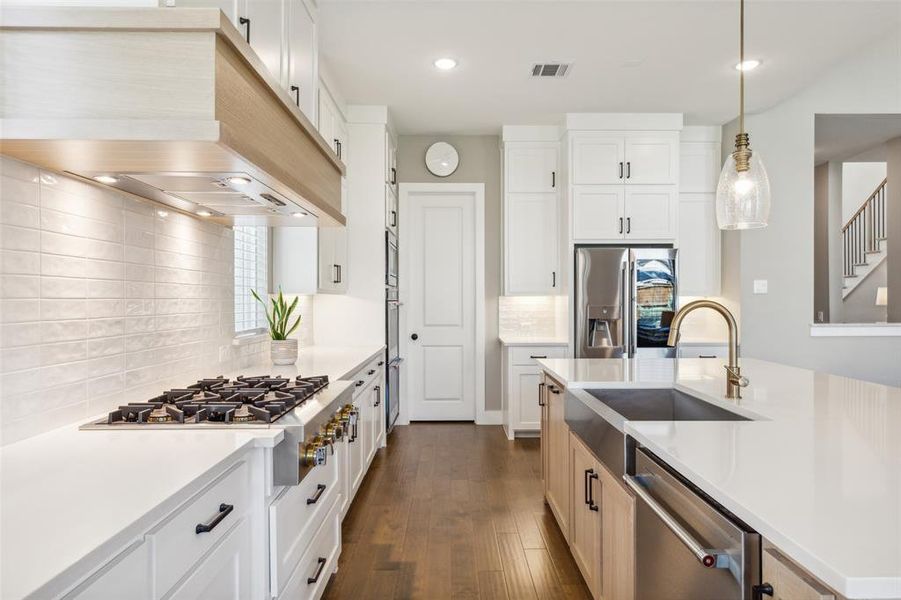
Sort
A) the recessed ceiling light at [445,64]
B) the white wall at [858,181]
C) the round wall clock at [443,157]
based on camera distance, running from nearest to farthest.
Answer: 1. the recessed ceiling light at [445,64]
2. the round wall clock at [443,157]
3. the white wall at [858,181]

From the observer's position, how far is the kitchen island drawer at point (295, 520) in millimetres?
1499

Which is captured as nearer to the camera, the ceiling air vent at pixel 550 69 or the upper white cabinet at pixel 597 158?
the ceiling air vent at pixel 550 69

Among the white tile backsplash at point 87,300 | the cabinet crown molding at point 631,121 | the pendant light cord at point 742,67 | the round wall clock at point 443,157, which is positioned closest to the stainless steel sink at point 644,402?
the pendant light cord at point 742,67

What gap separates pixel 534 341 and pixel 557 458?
200 centimetres

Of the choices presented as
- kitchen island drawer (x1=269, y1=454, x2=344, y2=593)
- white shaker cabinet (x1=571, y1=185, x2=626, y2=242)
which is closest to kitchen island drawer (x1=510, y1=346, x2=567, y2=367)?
white shaker cabinet (x1=571, y1=185, x2=626, y2=242)

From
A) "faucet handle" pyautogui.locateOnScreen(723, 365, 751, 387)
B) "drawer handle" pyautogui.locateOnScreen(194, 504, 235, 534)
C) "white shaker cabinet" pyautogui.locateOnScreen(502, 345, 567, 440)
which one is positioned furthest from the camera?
"white shaker cabinet" pyautogui.locateOnScreen(502, 345, 567, 440)

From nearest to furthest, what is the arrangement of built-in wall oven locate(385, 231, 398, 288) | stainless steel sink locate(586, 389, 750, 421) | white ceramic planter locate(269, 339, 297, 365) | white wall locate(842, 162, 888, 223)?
stainless steel sink locate(586, 389, 750, 421), white ceramic planter locate(269, 339, 297, 365), built-in wall oven locate(385, 231, 398, 288), white wall locate(842, 162, 888, 223)

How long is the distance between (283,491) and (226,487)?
0.32m

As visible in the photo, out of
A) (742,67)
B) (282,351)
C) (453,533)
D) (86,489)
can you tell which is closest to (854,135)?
(742,67)

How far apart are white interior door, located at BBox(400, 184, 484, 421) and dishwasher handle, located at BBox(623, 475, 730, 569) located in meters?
3.77

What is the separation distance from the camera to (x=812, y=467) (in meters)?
1.10

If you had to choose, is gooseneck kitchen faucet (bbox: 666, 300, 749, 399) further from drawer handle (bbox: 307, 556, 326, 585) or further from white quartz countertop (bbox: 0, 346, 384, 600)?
drawer handle (bbox: 307, 556, 326, 585)

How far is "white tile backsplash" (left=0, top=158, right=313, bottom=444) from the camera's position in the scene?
136 cm

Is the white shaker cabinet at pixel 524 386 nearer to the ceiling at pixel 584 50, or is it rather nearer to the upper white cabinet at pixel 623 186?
the upper white cabinet at pixel 623 186
